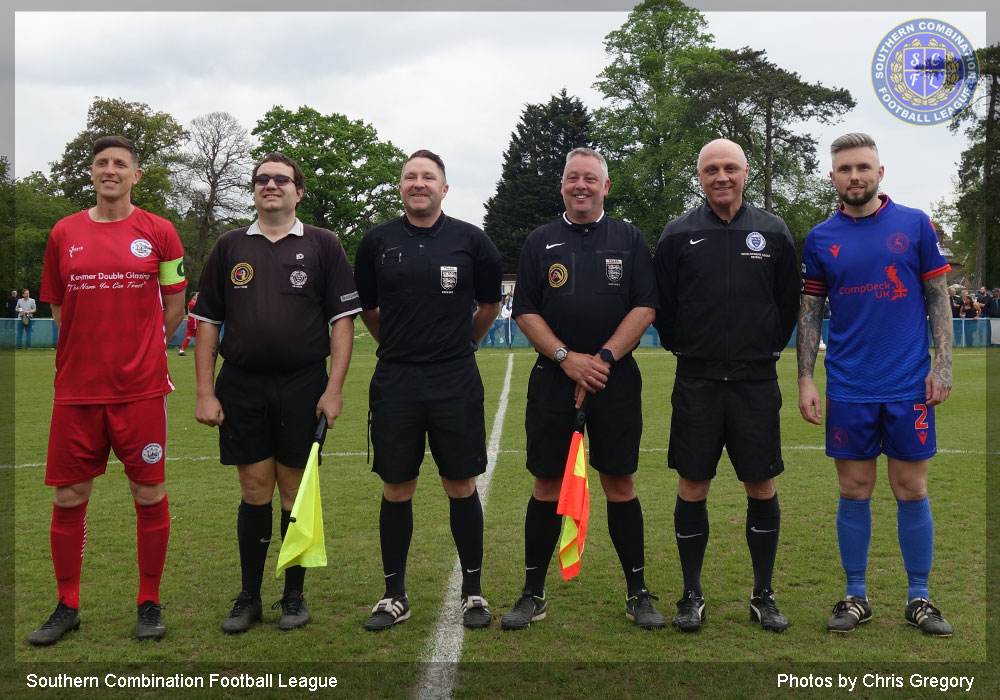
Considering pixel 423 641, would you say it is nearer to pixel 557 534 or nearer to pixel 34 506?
pixel 557 534

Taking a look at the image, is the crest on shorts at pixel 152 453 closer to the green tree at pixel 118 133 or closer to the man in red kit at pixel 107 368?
the man in red kit at pixel 107 368

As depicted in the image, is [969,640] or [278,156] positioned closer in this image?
[969,640]

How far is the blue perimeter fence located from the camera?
25.7 m

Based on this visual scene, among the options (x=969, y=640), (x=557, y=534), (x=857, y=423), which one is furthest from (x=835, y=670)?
(x=557, y=534)

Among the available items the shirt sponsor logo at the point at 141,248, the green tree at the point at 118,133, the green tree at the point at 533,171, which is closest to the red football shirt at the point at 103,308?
the shirt sponsor logo at the point at 141,248

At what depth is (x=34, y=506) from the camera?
6.55 meters

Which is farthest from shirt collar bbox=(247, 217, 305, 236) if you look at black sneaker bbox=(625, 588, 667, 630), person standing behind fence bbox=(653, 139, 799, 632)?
black sneaker bbox=(625, 588, 667, 630)

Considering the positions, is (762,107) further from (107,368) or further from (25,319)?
(107,368)

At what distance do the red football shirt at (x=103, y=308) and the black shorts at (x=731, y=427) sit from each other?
268cm

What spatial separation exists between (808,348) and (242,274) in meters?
2.98

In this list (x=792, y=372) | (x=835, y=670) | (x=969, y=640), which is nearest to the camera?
(x=835, y=670)

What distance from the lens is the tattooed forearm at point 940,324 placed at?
13.2 ft

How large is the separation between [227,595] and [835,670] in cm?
315

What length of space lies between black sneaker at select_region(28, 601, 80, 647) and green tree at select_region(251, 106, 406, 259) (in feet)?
135
